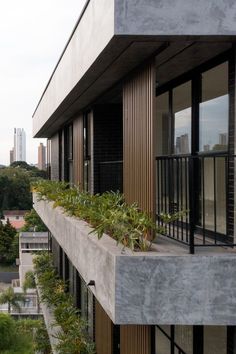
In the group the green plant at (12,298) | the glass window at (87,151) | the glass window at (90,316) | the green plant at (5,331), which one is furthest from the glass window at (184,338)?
the green plant at (12,298)

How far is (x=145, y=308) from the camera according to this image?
485 cm

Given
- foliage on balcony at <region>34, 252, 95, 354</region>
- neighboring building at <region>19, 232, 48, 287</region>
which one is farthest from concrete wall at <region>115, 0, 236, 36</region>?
neighboring building at <region>19, 232, 48, 287</region>

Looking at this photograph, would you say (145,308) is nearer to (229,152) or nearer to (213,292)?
(213,292)

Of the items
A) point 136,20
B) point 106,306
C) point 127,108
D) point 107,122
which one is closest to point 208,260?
point 106,306

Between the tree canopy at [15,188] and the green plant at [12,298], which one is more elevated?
the tree canopy at [15,188]

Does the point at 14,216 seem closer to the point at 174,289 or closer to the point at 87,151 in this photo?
the point at 87,151

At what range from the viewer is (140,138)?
6.45 metres

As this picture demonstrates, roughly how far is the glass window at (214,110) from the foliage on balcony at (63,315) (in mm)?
5429

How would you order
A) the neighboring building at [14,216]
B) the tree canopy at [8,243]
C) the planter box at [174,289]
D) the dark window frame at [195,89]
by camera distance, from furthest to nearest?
the neighboring building at [14,216] < the tree canopy at [8,243] < the dark window frame at [195,89] < the planter box at [174,289]

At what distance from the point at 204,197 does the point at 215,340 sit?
62.4 inches

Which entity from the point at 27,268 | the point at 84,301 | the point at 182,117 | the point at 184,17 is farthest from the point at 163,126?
the point at 27,268

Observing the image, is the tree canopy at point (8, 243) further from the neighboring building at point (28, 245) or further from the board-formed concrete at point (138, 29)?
the board-formed concrete at point (138, 29)

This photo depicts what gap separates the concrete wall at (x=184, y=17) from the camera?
501cm

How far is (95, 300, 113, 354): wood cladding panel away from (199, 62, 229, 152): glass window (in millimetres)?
4161
